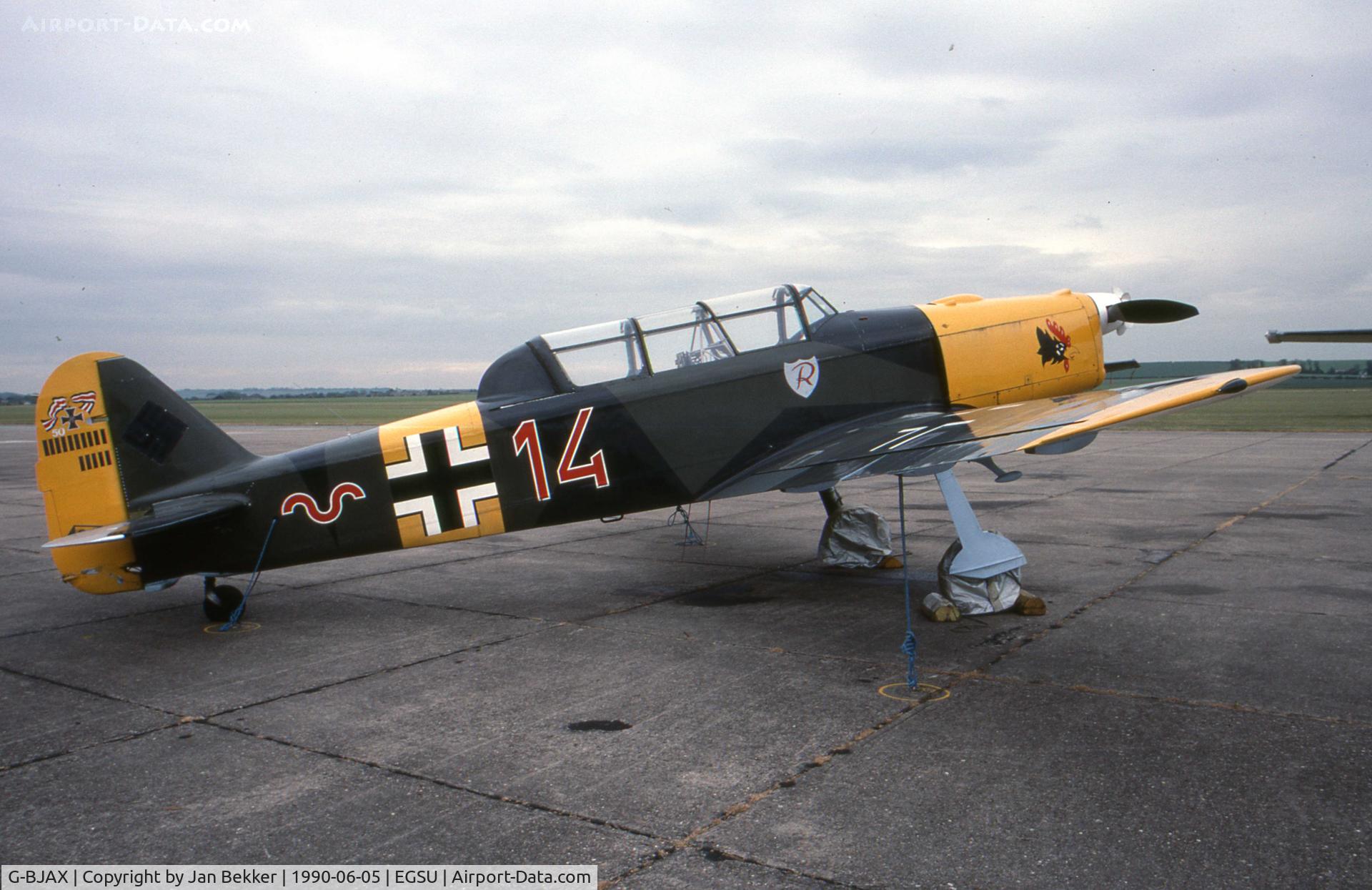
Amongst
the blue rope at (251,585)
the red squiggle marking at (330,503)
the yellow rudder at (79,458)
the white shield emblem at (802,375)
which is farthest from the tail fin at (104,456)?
the white shield emblem at (802,375)

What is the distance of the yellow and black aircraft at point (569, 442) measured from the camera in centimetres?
727

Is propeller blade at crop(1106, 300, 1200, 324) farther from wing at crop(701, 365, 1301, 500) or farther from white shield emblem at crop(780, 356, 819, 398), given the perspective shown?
white shield emblem at crop(780, 356, 819, 398)

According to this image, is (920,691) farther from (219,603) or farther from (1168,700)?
(219,603)

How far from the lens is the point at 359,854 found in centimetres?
362

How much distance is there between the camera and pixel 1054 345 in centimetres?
895

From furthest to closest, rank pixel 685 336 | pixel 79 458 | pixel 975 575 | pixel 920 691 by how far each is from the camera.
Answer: pixel 685 336
pixel 79 458
pixel 975 575
pixel 920 691

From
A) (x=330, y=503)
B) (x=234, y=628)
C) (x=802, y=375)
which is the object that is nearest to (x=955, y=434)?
(x=802, y=375)

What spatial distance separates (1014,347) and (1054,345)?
46 centimetres

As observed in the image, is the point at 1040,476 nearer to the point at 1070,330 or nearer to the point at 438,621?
the point at 1070,330

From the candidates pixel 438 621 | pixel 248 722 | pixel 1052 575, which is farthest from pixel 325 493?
pixel 1052 575

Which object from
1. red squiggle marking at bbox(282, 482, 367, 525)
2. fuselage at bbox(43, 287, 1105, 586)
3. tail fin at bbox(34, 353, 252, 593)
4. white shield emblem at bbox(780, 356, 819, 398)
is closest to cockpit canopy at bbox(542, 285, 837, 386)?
fuselage at bbox(43, 287, 1105, 586)

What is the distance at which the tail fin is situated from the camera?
727 centimetres

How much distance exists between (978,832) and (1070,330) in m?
6.53

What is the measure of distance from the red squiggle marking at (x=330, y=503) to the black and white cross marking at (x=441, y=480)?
0.28m
